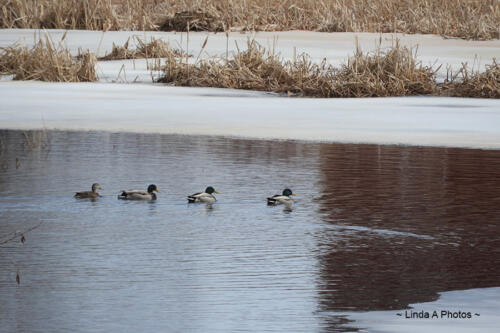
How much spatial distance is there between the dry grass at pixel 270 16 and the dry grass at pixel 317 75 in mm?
6269

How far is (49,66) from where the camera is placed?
70.7 ft

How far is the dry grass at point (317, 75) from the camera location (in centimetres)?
1997

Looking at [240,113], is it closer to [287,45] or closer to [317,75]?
Result: [317,75]

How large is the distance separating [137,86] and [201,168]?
9199 mm

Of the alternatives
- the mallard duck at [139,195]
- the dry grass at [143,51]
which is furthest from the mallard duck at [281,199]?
the dry grass at [143,51]

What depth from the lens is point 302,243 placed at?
8.31 metres

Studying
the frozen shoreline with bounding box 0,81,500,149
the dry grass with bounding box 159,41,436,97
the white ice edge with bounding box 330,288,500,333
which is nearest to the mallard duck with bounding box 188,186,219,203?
the white ice edge with bounding box 330,288,500,333

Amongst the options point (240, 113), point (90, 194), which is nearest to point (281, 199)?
point (90, 194)

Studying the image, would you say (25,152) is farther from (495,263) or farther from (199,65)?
(199,65)

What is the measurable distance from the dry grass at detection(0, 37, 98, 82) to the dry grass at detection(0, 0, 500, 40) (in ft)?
16.9

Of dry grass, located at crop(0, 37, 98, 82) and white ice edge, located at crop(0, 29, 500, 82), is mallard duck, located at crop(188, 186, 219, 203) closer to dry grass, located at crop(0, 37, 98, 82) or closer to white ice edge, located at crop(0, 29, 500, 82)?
dry grass, located at crop(0, 37, 98, 82)

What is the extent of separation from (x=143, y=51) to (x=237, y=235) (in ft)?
54.3

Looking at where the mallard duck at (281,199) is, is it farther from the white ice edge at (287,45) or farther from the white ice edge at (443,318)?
the white ice edge at (287,45)

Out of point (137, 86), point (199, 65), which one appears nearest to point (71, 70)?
point (137, 86)
